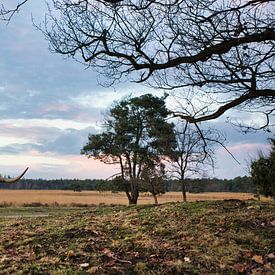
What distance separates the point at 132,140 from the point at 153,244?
3128 centimetres

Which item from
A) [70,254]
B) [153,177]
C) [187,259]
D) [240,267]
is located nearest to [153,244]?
[187,259]

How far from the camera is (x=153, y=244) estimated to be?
7004 millimetres

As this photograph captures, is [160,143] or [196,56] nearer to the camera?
[196,56]

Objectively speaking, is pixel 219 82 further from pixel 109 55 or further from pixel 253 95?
pixel 109 55

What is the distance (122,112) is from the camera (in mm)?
39438

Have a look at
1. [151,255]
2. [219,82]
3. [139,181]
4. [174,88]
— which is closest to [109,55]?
[174,88]

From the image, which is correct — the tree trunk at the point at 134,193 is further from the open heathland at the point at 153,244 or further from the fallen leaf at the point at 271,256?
the fallen leaf at the point at 271,256

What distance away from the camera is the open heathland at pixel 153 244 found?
608 centimetres

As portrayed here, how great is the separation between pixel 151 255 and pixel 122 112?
109ft

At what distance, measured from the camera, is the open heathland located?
6078mm

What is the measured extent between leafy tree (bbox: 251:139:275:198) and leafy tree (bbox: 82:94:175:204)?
1576 cm

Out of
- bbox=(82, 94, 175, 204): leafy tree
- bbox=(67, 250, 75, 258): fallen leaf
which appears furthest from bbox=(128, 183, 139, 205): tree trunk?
bbox=(67, 250, 75, 258): fallen leaf

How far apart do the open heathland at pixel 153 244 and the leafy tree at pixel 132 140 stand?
27397 millimetres

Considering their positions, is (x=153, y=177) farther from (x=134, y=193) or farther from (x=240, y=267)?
(x=240, y=267)
